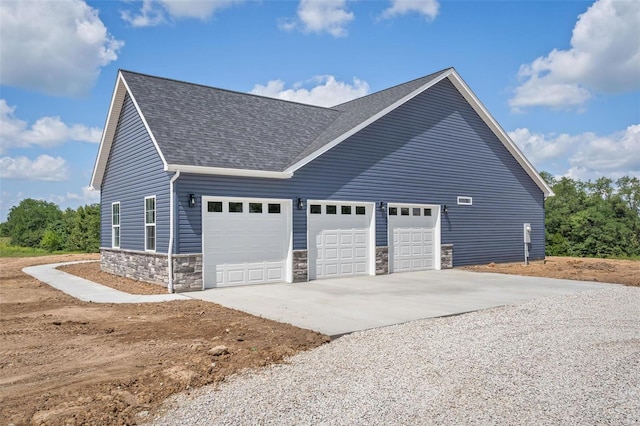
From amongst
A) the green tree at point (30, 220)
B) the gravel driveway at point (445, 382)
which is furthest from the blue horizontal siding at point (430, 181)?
the green tree at point (30, 220)

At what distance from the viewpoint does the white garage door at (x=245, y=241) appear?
12125 mm

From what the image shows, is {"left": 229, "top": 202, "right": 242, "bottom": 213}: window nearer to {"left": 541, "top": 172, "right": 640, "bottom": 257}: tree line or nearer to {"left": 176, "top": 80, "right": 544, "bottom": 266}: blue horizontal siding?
{"left": 176, "top": 80, "right": 544, "bottom": 266}: blue horizontal siding

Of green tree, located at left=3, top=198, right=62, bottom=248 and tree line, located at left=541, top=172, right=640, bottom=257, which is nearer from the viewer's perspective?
tree line, located at left=541, top=172, right=640, bottom=257

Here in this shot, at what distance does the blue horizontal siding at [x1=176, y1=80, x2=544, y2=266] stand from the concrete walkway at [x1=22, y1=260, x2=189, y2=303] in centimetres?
152

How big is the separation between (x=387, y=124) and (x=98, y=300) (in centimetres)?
1007

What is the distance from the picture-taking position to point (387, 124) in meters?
15.6

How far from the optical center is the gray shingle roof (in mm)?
12430

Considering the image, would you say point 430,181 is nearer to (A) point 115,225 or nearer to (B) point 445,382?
(A) point 115,225

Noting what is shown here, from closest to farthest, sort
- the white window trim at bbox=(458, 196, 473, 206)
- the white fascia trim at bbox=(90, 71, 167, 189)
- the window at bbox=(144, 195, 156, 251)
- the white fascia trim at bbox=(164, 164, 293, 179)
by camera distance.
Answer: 1. the white fascia trim at bbox=(164, 164, 293, 179)
2. the window at bbox=(144, 195, 156, 251)
3. the white fascia trim at bbox=(90, 71, 167, 189)
4. the white window trim at bbox=(458, 196, 473, 206)

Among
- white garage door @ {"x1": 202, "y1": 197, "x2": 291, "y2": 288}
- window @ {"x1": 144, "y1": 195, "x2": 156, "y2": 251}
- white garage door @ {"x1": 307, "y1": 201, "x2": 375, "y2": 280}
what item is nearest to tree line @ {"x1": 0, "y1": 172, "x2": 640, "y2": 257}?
white garage door @ {"x1": 307, "y1": 201, "x2": 375, "y2": 280}

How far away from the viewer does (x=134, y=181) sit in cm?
1431

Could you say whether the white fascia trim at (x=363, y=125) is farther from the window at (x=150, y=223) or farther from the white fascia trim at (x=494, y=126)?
the window at (x=150, y=223)

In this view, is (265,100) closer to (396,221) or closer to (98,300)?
(396,221)

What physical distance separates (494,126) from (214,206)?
11808 mm
